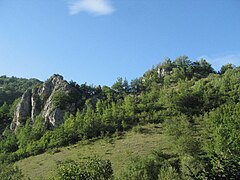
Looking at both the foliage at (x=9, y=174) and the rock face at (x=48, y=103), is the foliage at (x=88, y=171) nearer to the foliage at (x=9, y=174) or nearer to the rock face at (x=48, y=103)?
the foliage at (x=9, y=174)

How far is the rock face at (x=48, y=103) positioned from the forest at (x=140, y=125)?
1138mm

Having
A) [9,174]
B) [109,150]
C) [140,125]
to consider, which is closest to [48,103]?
[140,125]

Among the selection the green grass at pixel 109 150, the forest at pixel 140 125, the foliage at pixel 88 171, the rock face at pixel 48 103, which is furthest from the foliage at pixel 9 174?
the rock face at pixel 48 103

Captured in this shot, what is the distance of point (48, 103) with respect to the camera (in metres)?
131

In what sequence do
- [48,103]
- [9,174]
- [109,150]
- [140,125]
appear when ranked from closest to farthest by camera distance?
[9,174] → [109,150] → [140,125] → [48,103]

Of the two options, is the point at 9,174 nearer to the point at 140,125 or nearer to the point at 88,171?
the point at 88,171

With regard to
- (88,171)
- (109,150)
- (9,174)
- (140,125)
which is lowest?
(9,174)

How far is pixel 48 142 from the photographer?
11069 centimetres

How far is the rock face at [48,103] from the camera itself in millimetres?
127375

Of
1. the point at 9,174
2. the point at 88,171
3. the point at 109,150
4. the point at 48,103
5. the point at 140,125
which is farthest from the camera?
the point at 48,103

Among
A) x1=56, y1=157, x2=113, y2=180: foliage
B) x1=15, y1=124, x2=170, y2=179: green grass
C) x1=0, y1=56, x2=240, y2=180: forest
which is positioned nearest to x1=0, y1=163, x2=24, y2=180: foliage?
x1=0, y1=56, x2=240, y2=180: forest

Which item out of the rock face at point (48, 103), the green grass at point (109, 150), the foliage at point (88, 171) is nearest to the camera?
the foliage at point (88, 171)

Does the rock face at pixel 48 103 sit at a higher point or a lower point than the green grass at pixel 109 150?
higher

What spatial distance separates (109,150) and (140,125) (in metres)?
22.0
